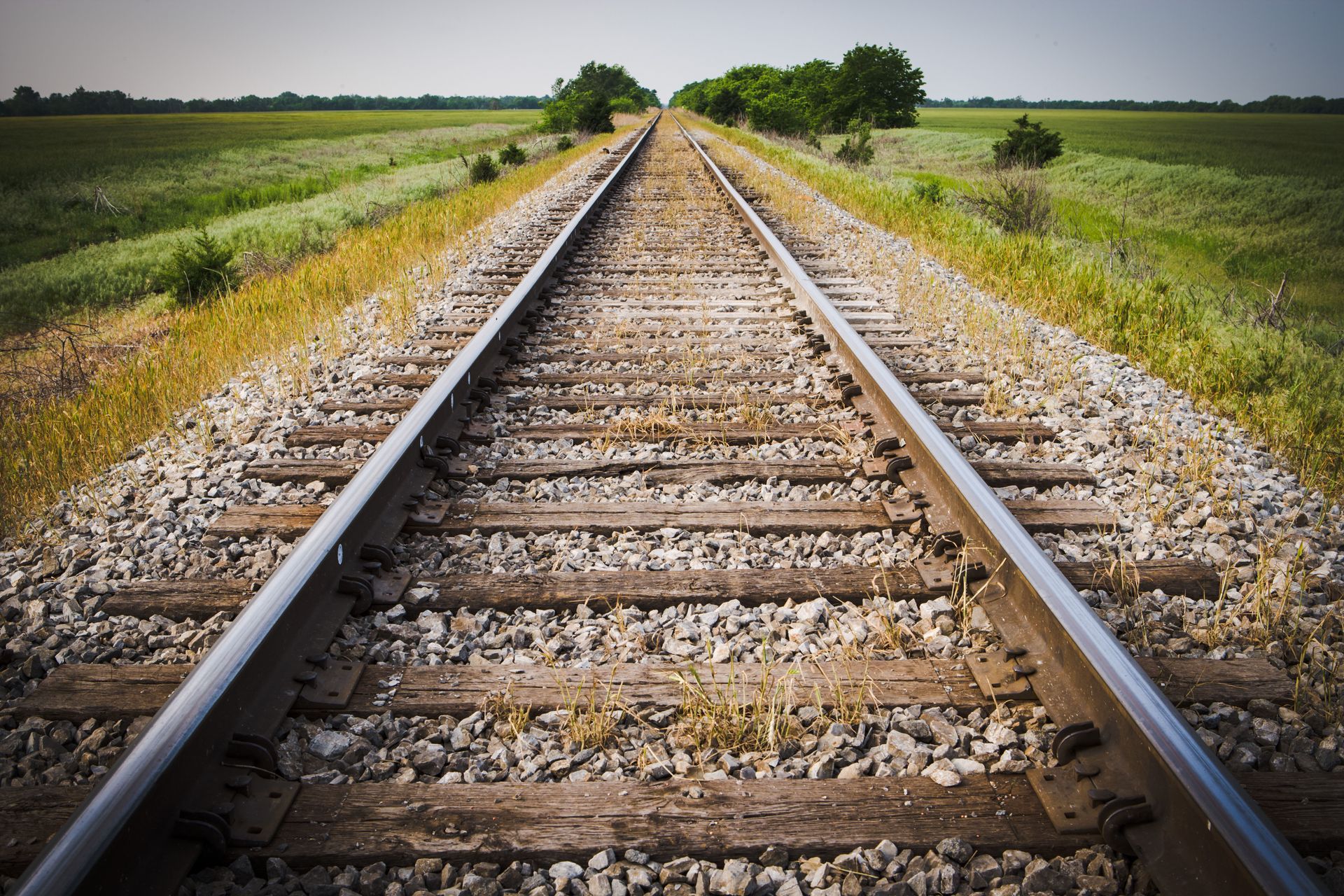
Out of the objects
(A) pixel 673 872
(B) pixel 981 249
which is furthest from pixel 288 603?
(B) pixel 981 249

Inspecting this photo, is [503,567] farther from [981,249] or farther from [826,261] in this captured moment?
[981,249]

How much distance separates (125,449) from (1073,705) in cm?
389

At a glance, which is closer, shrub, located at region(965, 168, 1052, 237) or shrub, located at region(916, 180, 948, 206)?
shrub, located at region(965, 168, 1052, 237)

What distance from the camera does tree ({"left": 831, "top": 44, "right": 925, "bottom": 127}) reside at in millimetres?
42750

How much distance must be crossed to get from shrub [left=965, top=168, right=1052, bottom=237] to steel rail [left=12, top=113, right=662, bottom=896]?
9484 mm

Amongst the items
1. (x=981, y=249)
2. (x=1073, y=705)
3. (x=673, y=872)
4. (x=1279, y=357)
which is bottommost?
(x=673, y=872)

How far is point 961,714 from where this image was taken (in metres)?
1.95

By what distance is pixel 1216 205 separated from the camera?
18016 millimetres

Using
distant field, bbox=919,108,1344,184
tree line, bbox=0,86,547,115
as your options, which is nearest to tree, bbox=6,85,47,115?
tree line, bbox=0,86,547,115

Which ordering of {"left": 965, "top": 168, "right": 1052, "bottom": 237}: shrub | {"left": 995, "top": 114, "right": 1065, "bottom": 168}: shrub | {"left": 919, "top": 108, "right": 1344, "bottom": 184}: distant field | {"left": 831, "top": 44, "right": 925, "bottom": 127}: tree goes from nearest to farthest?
{"left": 965, "top": 168, "right": 1052, "bottom": 237}: shrub, {"left": 995, "top": 114, "right": 1065, "bottom": 168}: shrub, {"left": 919, "top": 108, "right": 1344, "bottom": 184}: distant field, {"left": 831, "top": 44, "right": 925, "bottom": 127}: tree

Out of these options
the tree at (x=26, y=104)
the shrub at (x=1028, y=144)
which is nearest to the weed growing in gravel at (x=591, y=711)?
the shrub at (x=1028, y=144)

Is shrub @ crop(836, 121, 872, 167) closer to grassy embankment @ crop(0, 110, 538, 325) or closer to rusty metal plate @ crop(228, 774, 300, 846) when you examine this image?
grassy embankment @ crop(0, 110, 538, 325)

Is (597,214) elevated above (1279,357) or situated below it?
above

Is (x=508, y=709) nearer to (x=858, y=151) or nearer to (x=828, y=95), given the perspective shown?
(x=858, y=151)
